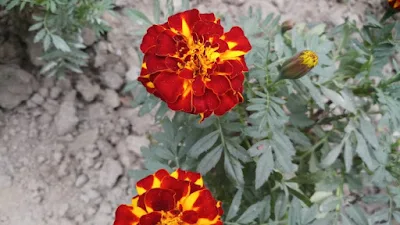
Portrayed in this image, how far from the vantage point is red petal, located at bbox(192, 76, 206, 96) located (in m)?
0.84

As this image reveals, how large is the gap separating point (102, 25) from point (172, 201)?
707mm

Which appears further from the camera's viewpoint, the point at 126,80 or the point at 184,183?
the point at 126,80

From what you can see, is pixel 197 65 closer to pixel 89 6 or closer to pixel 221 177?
pixel 221 177

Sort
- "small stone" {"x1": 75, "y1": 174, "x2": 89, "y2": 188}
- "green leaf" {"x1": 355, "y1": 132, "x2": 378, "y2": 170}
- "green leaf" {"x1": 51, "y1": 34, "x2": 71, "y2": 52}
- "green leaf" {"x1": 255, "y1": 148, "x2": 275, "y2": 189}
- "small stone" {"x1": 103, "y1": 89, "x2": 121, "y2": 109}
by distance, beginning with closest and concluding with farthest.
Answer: "green leaf" {"x1": 255, "y1": 148, "x2": 275, "y2": 189} < "green leaf" {"x1": 355, "y1": 132, "x2": 378, "y2": 170} < "green leaf" {"x1": 51, "y1": 34, "x2": 71, "y2": 52} < "small stone" {"x1": 75, "y1": 174, "x2": 89, "y2": 188} < "small stone" {"x1": 103, "y1": 89, "x2": 121, "y2": 109}

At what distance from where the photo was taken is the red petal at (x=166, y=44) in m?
0.86

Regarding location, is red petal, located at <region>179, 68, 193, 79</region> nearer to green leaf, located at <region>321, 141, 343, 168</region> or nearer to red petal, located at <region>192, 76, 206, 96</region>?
red petal, located at <region>192, 76, 206, 96</region>

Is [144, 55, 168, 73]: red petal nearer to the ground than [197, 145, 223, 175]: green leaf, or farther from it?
farther from it

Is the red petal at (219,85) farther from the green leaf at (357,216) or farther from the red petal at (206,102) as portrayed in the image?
the green leaf at (357,216)

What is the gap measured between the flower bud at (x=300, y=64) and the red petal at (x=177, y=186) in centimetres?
28

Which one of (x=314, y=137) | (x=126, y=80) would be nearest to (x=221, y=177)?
(x=314, y=137)

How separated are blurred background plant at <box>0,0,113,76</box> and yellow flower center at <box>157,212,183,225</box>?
618 millimetres

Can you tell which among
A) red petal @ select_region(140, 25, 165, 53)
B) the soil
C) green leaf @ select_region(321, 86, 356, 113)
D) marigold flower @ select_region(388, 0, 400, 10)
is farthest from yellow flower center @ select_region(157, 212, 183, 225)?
marigold flower @ select_region(388, 0, 400, 10)

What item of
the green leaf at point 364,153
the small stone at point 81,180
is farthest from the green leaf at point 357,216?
the small stone at point 81,180

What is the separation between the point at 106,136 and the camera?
144 centimetres
